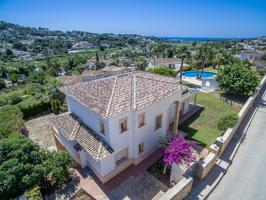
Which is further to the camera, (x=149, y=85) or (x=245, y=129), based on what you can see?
(x=245, y=129)

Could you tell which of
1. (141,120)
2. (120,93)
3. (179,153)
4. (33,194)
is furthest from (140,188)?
(120,93)

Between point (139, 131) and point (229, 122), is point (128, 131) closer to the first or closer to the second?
point (139, 131)

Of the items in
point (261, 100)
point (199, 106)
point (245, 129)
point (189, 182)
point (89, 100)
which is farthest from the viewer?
point (261, 100)

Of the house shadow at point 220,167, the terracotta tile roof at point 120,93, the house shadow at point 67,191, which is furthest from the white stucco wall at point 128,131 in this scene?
the house shadow at point 220,167

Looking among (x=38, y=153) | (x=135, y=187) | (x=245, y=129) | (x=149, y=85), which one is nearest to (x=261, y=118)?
(x=245, y=129)

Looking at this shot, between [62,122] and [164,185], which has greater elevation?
[62,122]

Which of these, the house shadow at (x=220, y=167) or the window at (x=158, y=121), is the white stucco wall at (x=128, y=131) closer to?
the window at (x=158, y=121)

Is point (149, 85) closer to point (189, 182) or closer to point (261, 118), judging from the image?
point (189, 182)

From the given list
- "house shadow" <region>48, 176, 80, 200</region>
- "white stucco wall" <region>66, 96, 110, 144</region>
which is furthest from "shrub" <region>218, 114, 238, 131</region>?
"house shadow" <region>48, 176, 80, 200</region>
